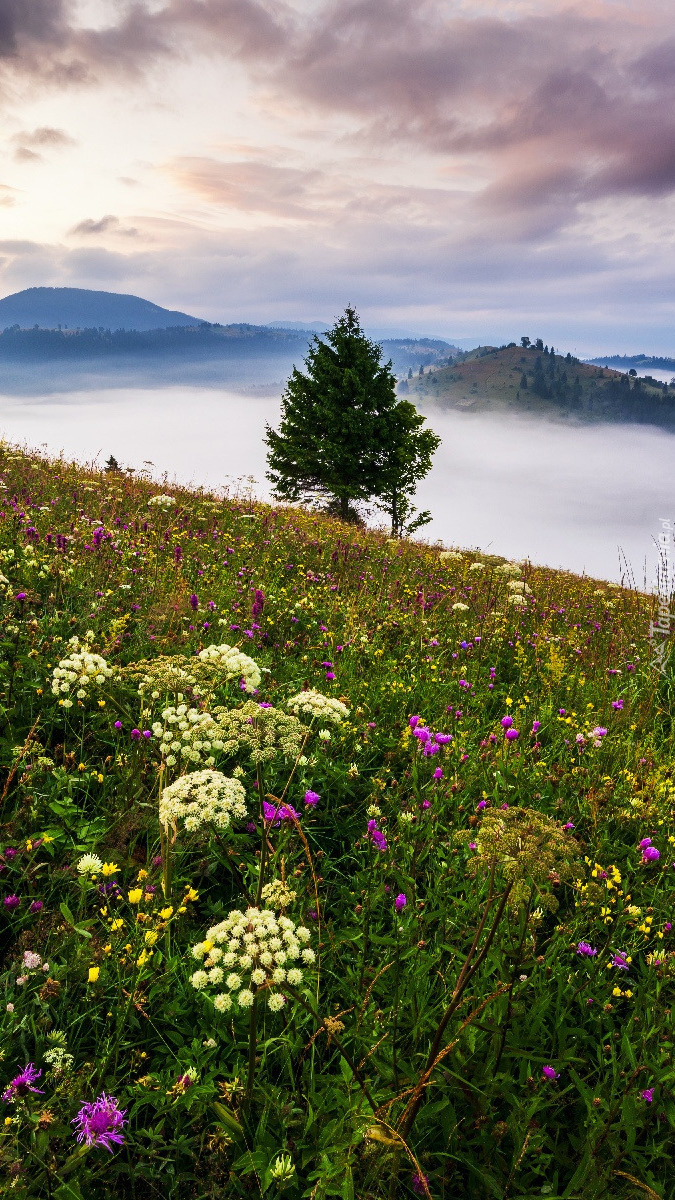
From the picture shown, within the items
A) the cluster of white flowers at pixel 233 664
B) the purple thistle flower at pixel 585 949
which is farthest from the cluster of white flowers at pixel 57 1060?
the purple thistle flower at pixel 585 949

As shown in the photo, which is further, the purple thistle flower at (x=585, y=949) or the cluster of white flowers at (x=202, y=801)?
the purple thistle flower at (x=585, y=949)

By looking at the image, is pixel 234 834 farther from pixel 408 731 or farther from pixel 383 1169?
pixel 383 1169

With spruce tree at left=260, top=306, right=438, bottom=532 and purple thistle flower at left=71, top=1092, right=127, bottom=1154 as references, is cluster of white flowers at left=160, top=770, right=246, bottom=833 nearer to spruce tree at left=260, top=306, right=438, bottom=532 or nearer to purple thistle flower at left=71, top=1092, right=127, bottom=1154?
purple thistle flower at left=71, top=1092, right=127, bottom=1154

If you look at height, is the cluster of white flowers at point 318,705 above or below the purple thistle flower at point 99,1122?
above

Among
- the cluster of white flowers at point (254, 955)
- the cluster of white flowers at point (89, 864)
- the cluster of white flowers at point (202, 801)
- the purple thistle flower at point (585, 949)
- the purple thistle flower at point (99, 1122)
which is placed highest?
the cluster of white flowers at point (202, 801)

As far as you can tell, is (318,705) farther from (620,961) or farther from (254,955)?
(620,961)

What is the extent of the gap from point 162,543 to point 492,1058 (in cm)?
658

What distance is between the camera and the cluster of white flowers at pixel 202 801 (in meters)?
2.14

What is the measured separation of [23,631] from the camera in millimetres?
4438

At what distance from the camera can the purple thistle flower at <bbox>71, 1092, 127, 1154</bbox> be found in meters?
1.83

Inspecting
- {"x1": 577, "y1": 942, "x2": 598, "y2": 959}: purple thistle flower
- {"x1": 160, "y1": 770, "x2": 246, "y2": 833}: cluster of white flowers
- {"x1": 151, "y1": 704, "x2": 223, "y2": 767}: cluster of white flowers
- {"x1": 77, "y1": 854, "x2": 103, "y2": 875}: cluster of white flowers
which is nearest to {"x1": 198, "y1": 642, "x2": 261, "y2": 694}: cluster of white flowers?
{"x1": 151, "y1": 704, "x2": 223, "y2": 767}: cluster of white flowers

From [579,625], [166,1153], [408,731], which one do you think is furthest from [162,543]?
[166,1153]

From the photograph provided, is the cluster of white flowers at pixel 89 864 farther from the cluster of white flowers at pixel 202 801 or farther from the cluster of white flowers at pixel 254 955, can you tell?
the cluster of white flowers at pixel 254 955

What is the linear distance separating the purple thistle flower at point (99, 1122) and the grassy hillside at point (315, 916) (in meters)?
0.01
